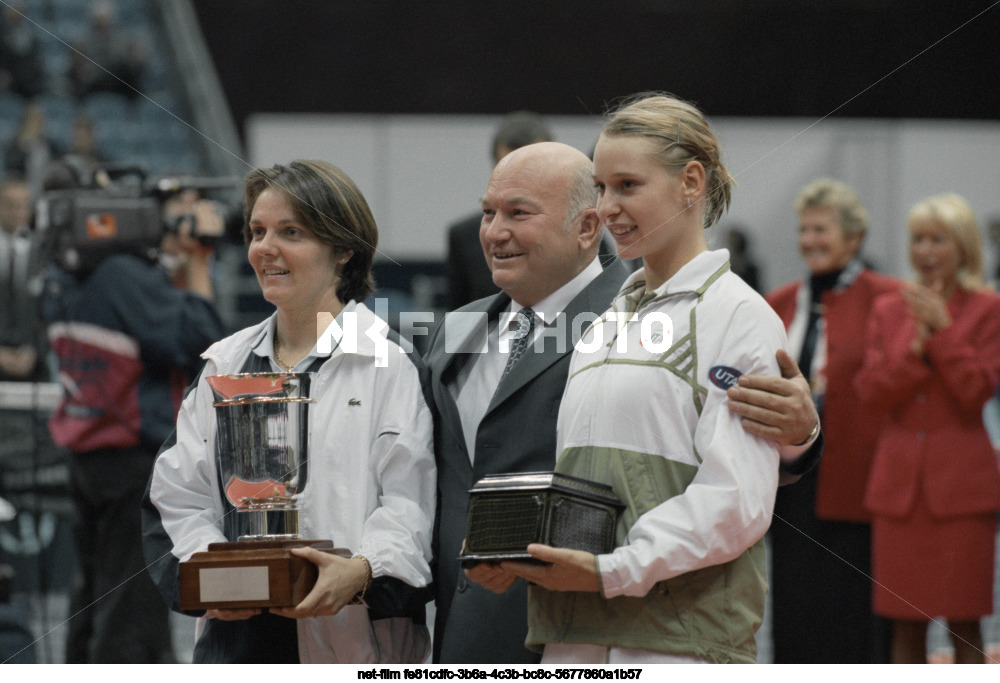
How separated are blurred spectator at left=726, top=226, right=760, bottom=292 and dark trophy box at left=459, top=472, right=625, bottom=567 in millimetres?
341

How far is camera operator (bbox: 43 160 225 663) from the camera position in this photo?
171 cm

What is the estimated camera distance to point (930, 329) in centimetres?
205

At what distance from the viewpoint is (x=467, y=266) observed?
1588 millimetres

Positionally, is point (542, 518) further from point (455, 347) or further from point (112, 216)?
point (112, 216)

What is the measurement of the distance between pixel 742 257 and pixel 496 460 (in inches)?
15.5

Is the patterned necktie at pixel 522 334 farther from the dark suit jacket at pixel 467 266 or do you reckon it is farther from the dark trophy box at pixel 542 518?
the dark trophy box at pixel 542 518

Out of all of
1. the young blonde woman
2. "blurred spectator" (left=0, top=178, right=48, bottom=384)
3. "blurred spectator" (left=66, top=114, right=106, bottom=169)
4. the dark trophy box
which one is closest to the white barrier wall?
the young blonde woman

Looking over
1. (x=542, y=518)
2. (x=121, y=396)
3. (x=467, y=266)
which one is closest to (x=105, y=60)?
(x=121, y=396)

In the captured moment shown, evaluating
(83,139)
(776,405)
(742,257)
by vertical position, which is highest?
(83,139)

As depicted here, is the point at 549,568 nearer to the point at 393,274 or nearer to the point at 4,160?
the point at 393,274

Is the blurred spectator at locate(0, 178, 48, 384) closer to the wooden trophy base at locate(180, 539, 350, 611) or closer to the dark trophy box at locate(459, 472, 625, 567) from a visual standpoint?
the wooden trophy base at locate(180, 539, 350, 611)

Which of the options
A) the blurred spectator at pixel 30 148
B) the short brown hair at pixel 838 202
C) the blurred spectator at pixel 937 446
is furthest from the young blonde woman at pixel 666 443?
the blurred spectator at pixel 30 148

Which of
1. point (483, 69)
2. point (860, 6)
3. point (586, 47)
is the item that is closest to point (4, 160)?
point (483, 69)

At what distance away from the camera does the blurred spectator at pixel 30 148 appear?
13.4 ft
